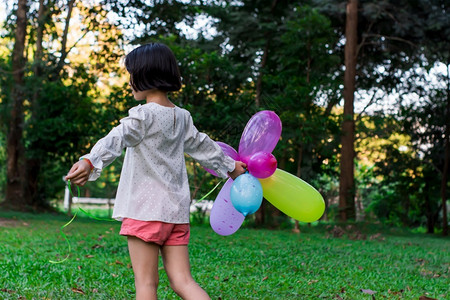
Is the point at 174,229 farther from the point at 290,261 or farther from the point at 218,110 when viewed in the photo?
the point at 218,110

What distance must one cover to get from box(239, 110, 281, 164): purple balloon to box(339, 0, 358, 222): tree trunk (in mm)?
10235

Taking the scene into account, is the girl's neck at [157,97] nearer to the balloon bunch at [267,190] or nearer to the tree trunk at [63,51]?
the balloon bunch at [267,190]

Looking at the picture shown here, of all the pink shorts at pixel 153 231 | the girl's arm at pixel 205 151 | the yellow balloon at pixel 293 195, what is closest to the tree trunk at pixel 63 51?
the yellow balloon at pixel 293 195

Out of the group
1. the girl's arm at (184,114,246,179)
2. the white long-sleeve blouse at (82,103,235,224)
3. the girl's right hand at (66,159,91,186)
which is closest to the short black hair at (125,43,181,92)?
the white long-sleeve blouse at (82,103,235,224)

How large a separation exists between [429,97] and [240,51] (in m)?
5.12

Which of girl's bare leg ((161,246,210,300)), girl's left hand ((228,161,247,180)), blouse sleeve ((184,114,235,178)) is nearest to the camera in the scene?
girl's bare leg ((161,246,210,300))

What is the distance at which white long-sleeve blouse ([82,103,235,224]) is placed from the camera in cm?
249

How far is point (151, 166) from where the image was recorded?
2.54 meters

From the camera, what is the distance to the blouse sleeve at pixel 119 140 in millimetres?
2367

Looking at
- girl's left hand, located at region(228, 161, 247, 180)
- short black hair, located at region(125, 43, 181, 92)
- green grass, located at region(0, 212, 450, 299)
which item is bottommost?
green grass, located at region(0, 212, 450, 299)

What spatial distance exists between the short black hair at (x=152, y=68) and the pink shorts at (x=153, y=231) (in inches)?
24.4

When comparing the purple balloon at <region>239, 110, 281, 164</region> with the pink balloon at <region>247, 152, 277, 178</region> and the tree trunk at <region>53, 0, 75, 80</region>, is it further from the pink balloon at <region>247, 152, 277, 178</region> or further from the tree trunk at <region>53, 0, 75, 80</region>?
the tree trunk at <region>53, 0, 75, 80</region>

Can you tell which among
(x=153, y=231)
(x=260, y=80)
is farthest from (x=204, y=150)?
(x=260, y=80)

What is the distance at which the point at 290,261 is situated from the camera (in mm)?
6160
